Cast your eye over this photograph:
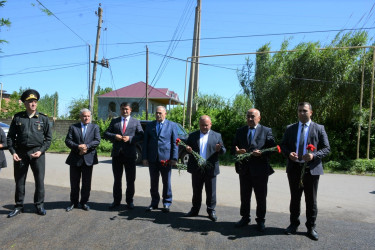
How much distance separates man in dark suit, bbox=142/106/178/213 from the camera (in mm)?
5566

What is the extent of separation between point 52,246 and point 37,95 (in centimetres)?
270

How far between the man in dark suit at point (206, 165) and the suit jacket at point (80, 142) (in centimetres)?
183

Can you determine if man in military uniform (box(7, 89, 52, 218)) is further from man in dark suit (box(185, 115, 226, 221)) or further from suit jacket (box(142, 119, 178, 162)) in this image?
man in dark suit (box(185, 115, 226, 221))

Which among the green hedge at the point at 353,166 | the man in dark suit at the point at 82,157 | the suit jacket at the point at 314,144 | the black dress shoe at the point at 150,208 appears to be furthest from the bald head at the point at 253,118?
the green hedge at the point at 353,166

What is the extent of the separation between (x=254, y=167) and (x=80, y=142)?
10.3ft

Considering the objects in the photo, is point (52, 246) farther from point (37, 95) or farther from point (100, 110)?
point (100, 110)

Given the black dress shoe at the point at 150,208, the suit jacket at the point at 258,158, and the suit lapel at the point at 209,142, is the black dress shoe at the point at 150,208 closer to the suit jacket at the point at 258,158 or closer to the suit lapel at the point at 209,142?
the suit lapel at the point at 209,142

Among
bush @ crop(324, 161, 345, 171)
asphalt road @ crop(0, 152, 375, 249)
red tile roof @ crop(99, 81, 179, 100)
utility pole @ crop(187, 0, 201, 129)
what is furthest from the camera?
red tile roof @ crop(99, 81, 179, 100)

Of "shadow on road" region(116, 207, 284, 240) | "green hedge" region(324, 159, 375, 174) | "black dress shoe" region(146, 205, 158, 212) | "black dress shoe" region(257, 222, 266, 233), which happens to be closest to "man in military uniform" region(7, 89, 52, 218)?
"shadow on road" region(116, 207, 284, 240)

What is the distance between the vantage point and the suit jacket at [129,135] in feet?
18.5

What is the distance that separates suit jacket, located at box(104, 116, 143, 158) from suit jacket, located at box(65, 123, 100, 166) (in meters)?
0.26

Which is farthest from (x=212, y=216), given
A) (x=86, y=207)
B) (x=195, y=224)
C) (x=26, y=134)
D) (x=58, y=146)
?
(x=58, y=146)

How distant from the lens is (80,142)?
5.62 m

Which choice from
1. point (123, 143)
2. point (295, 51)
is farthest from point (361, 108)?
point (123, 143)
